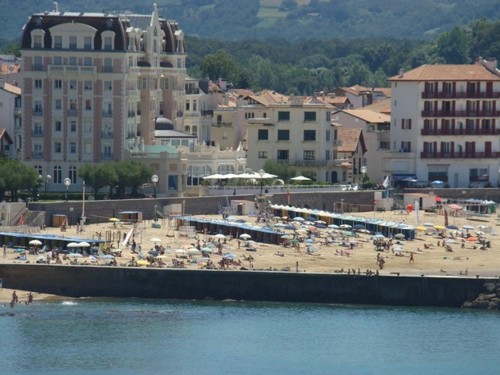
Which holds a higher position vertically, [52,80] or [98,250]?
[52,80]

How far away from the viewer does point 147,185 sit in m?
141

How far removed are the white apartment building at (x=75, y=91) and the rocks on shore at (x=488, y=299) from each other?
106ft

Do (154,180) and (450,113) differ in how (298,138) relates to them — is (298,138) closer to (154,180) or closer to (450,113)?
(450,113)

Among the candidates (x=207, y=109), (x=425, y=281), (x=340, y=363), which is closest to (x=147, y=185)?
(x=207, y=109)

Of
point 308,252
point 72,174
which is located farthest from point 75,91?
point 308,252

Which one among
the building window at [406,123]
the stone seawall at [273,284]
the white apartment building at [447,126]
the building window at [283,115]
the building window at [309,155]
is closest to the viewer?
the stone seawall at [273,284]

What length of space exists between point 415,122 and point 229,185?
60.8 feet

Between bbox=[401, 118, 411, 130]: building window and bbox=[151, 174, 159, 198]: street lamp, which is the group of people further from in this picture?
bbox=[401, 118, 411, 130]: building window

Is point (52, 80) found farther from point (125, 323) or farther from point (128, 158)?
point (125, 323)

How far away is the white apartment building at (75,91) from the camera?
141 m

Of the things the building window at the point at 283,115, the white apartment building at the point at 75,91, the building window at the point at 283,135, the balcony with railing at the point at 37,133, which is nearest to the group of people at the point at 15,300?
the white apartment building at the point at 75,91

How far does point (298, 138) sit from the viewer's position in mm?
154625

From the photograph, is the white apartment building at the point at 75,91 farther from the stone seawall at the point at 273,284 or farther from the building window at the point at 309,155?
the stone seawall at the point at 273,284

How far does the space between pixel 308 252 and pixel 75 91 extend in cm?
2340
